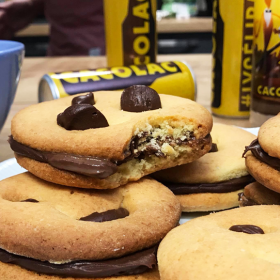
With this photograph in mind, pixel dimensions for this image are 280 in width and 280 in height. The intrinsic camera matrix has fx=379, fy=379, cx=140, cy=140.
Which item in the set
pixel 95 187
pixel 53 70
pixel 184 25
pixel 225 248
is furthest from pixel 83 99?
pixel 184 25

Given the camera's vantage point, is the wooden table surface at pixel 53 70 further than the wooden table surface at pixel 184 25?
No

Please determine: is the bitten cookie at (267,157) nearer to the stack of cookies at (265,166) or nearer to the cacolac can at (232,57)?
the stack of cookies at (265,166)

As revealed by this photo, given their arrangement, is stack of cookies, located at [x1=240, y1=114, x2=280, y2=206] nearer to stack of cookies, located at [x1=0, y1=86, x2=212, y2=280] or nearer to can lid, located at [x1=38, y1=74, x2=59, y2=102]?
stack of cookies, located at [x1=0, y1=86, x2=212, y2=280]

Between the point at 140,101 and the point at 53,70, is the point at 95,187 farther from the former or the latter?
the point at 53,70

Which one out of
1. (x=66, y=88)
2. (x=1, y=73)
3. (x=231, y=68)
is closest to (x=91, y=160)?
(x=1, y=73)

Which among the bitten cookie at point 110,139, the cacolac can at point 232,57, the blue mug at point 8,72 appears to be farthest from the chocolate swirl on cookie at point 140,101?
the cacolac can at point 232,57

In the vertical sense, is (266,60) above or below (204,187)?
above

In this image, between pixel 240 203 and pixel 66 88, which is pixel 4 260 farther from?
pixel 66 88
